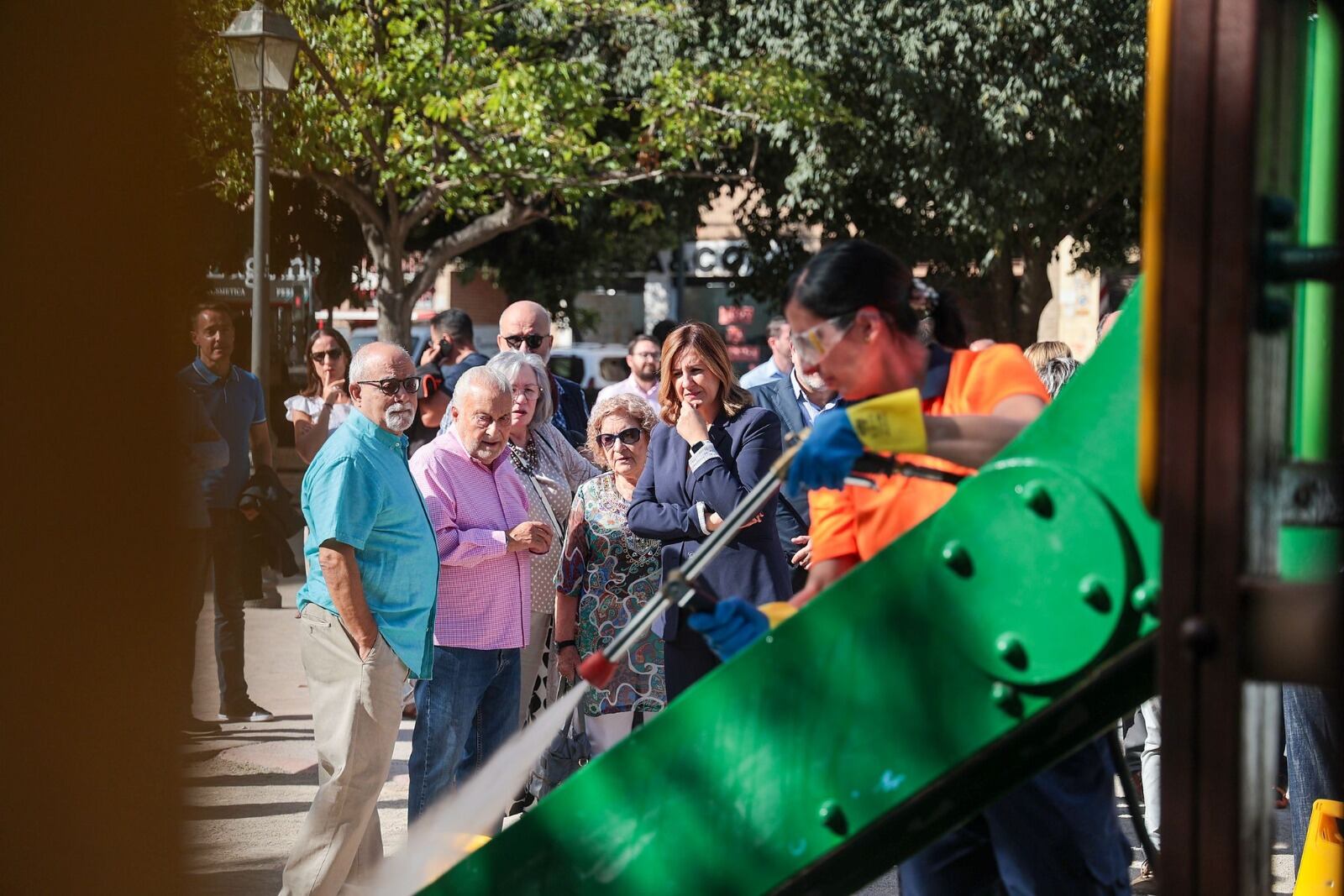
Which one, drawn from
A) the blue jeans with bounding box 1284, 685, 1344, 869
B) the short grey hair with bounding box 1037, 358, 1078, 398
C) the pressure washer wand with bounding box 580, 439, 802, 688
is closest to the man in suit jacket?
the short grey hair with bounding box 1037, 358, 1078, 398

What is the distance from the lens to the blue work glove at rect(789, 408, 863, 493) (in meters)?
2.29

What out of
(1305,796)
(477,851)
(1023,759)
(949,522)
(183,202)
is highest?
(183,202)

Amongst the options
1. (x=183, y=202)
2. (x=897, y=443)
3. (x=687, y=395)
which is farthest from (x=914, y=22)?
(x=183, y=202)

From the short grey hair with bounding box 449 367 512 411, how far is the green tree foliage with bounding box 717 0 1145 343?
44.6 feet

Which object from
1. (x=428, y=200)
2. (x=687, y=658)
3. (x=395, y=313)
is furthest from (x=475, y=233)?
(x=687, y=658)

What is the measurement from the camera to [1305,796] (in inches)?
159

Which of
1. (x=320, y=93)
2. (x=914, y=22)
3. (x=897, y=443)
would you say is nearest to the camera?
(x=897, y=443)

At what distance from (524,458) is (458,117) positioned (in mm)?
9976

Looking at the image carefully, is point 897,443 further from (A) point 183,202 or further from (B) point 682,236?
(B) point 682,236

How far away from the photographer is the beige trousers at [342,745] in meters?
4.32

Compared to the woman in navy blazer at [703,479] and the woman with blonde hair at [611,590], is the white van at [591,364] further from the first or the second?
the woman in navy blazer at [703,479]

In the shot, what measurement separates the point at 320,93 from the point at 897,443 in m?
13.4

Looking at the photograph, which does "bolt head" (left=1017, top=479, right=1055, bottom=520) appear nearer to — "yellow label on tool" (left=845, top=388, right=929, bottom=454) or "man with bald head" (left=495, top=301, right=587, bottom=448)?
"yellow label on tool" (left=845, top=388, right=929, bottom=454)

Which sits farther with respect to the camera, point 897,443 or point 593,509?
point 593,509
